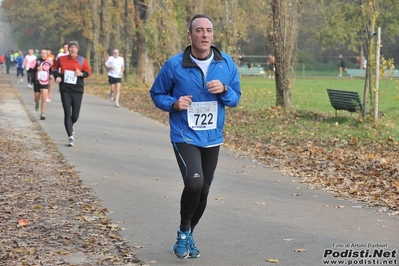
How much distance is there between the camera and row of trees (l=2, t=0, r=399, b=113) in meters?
22.3

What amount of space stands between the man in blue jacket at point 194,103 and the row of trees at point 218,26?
12.0 m

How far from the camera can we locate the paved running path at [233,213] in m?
7.03

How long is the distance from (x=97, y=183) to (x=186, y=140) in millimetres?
4589

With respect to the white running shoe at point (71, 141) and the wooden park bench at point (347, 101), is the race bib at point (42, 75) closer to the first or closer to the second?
the white running shoe at point (71, 141)

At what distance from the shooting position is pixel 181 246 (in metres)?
6.81

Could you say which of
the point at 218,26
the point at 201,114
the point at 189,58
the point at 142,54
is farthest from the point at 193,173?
the point at 218,26

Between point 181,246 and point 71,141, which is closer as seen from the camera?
point 181,246

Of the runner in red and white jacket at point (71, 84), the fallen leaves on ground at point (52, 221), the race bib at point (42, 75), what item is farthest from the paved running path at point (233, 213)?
the race bib at point (42, 75)

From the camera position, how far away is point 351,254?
685 centimetres

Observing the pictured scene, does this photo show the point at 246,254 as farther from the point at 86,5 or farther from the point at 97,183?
the point at 86,5

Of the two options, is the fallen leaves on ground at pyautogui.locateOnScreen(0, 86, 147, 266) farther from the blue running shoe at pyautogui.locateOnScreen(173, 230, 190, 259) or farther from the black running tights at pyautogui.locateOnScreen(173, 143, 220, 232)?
the black running tights at pyautogui.locateOnScreen(173, 143, 220, 232)

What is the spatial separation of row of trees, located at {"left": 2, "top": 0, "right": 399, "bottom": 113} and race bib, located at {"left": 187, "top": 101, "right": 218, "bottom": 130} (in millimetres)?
12068

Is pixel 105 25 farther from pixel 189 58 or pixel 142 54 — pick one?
pixel 189 58

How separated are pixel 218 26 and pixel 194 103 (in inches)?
1896
